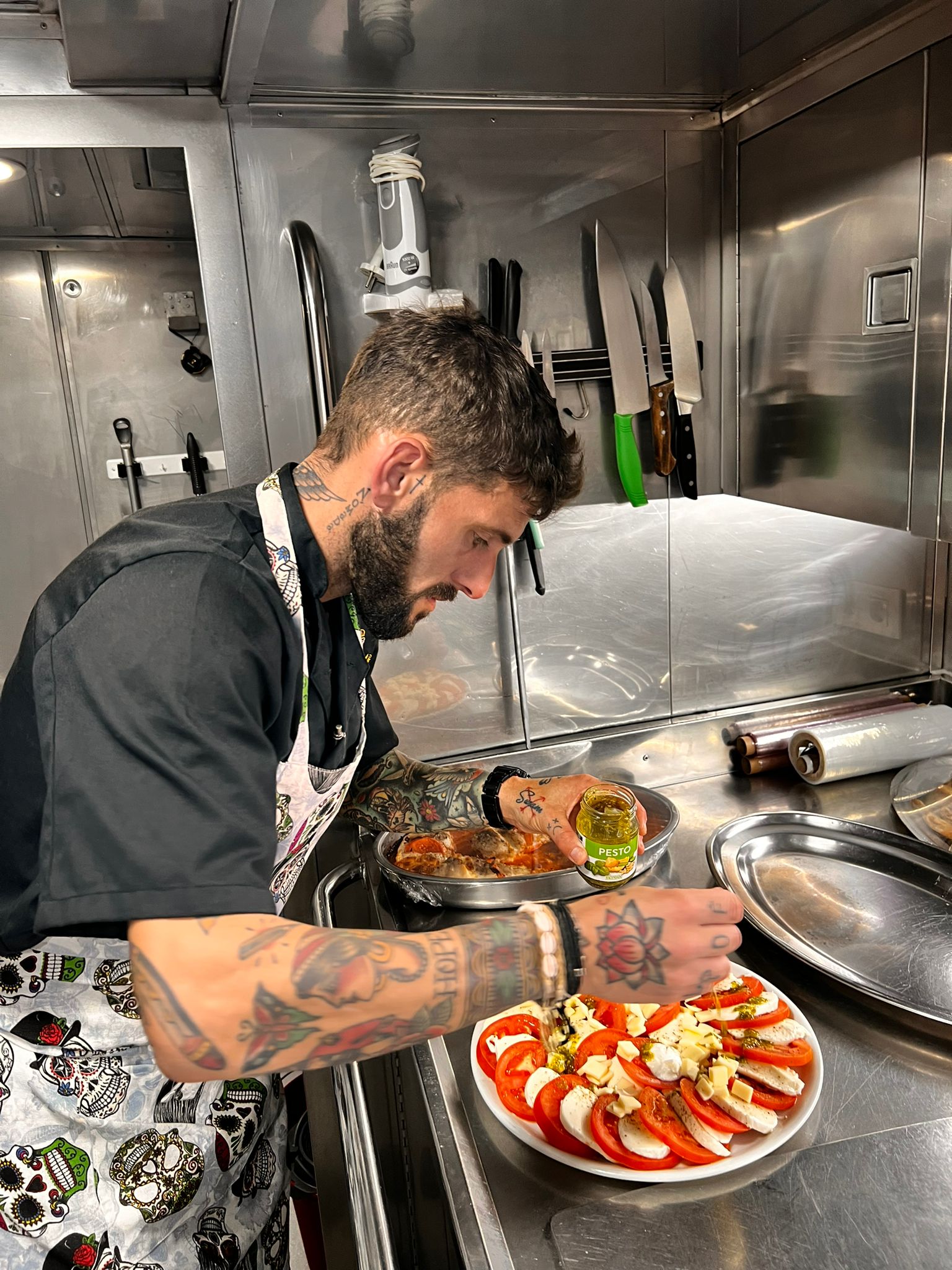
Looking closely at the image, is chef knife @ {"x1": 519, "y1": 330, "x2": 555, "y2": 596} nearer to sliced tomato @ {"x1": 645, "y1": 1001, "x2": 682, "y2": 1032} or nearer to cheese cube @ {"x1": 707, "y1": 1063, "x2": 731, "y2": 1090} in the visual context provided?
sliced tomato @ {"x1": 645, "y1": 1001, "x2": 682, "y2": 1032}

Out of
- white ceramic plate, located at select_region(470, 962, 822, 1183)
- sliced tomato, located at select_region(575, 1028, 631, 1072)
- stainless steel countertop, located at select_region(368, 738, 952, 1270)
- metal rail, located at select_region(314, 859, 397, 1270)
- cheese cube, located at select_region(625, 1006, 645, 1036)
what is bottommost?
metal rail, located at select_region(314, 859, 397, 1270)

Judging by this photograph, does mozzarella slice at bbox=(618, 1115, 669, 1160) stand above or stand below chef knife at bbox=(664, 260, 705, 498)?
below

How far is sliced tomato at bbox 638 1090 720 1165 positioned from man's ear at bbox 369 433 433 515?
2.08ft

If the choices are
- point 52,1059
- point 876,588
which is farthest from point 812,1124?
point 876,588

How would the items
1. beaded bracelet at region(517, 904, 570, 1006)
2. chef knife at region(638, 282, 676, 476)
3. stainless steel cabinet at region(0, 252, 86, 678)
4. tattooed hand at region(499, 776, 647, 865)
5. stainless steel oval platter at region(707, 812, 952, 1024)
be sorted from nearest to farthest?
1. beaded bracelet at region(517, 904, 570, 1006)
2. stainless steel oval platter at region(707, 812, 952, 1024)
3. tattooed hand at region(499, 776, 647, 865)
4. chef knife at region(638, 282, 676, 476)
5. stainless steel cabinet at region(0, 252, 86, 678)

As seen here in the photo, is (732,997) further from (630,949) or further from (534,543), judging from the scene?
(534,543)

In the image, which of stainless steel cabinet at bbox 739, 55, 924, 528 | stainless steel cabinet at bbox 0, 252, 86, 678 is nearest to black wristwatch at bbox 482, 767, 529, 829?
stainless steel cabinet at bbox 739, 55, 924, 528

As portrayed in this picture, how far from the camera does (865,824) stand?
1468 mm

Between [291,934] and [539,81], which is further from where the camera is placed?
[539,81]

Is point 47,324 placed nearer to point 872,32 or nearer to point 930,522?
point 872,32

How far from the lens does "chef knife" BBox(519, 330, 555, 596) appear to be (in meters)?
1.62

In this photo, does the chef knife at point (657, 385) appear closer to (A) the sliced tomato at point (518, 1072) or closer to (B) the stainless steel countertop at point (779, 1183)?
(B) the stainless steel countertop at point (779, 1183)

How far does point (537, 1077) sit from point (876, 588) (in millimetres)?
1367

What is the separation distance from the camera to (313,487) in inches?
37.0
